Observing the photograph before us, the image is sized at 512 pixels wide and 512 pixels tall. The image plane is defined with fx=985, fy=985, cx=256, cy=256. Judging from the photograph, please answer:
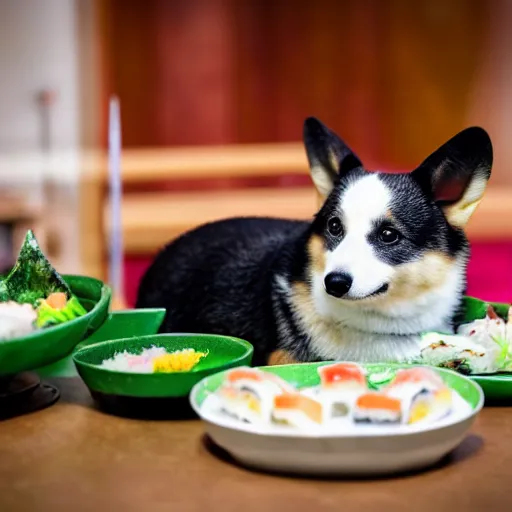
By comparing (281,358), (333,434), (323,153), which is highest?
(323,153)

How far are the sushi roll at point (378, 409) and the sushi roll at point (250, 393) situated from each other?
9cm

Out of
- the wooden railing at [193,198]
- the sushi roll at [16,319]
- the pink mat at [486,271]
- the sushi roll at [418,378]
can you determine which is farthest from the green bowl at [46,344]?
the wooden railing at [193,198]

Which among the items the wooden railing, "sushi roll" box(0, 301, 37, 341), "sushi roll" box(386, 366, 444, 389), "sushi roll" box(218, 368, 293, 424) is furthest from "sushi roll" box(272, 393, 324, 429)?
the wooden railing

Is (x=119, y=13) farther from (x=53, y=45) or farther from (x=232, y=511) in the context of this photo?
(x=232, y=511)

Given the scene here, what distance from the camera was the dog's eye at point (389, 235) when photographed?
1.45 meters

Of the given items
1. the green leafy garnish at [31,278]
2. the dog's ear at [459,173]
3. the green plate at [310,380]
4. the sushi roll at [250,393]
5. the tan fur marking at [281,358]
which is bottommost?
the tan fur marking at [281,358]

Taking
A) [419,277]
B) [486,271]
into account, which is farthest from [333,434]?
[486,271]

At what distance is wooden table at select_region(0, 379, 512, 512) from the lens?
41.9 inches

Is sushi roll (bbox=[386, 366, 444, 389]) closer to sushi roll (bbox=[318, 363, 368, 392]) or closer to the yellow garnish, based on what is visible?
sushi roll (bbox=[318, 363, 368, 392])

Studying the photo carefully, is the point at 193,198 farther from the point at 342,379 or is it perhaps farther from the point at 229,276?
the point at 342,379

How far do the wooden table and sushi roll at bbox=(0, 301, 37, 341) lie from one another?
0.42ft

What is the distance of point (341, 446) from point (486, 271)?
2516 millimetres

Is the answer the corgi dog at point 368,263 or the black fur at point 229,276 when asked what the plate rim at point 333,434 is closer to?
the corgi dog at point 368,263

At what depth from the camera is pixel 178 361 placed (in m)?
1.37
